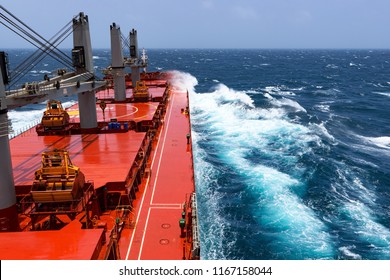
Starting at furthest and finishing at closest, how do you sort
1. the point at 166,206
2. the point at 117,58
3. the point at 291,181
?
the point at 117,58
the point at 291,181
the point at 166,206

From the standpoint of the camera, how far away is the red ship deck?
42.5ft

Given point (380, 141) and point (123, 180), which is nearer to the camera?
point (123, 180)

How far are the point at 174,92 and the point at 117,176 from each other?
47.7 m

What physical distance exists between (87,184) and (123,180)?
2.29 meters

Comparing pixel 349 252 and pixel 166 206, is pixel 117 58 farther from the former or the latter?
pixel 349 252

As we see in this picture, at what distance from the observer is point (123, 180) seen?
20.3 m

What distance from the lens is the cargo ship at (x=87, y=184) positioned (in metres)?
14.4

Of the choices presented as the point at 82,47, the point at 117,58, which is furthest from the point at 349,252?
the point at 117,58

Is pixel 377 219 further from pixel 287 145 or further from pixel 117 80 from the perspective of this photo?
pixel 117 80

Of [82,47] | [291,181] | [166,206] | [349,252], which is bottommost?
[349,252]

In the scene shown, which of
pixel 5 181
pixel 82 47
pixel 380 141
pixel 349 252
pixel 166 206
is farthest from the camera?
pixel 380 141

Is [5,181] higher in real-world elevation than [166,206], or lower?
higher

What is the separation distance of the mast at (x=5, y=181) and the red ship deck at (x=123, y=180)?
9.61 feet

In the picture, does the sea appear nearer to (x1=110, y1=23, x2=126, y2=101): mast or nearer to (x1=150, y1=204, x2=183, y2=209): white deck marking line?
(x1=150, y1=204, x2=183, y2=209): white deck marking line
